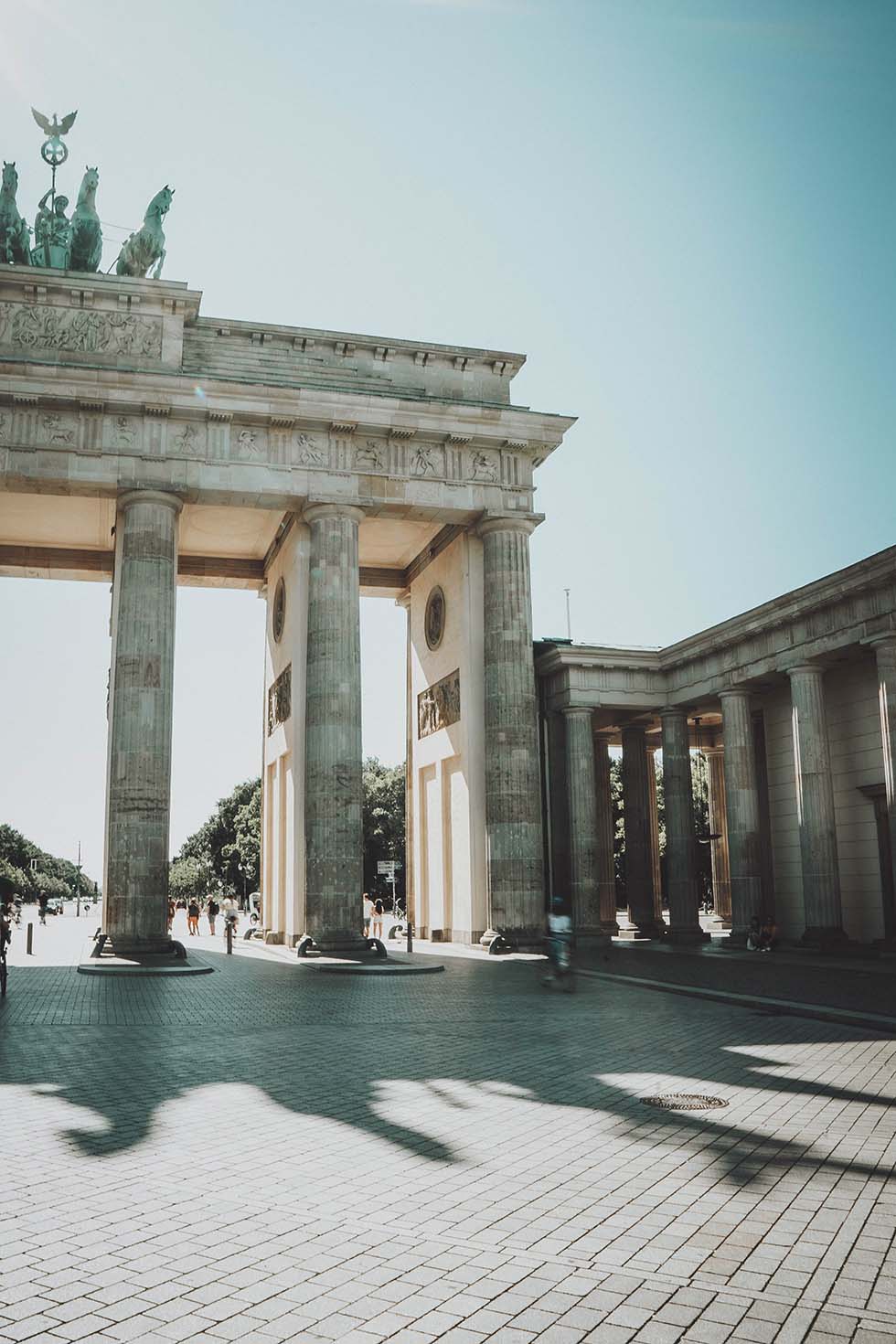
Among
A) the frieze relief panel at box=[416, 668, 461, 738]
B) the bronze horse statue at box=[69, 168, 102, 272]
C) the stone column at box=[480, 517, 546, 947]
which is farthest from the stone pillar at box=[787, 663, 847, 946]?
the bronze horse statue at box=[69, 168, 102, 272]

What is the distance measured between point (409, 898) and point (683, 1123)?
107 ft

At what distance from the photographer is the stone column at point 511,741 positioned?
3378cm

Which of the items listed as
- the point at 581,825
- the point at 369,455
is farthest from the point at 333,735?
the point at 581,825

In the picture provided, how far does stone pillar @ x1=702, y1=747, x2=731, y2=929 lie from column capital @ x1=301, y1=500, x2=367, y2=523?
22493 mm

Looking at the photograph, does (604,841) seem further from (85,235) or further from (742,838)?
(85,235)

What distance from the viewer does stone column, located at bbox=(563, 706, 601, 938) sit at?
121 feet

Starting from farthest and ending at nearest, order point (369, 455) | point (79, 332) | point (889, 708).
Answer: point (369, 455), point (79, 332), point (889, 708)

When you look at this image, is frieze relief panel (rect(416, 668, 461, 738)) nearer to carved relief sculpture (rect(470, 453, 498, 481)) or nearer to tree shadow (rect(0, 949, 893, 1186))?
carved relief sculpture (rect(470, 453, 498, 481))

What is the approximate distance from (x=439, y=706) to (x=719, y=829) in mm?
16594

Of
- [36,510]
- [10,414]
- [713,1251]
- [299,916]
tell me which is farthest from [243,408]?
[713,1251]

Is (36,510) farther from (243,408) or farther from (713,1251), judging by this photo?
(713,1251)

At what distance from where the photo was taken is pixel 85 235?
112 ft

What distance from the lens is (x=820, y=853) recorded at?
100.0ft

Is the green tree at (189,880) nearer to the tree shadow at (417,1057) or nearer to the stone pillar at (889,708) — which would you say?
the stone pillar at (889,708)
